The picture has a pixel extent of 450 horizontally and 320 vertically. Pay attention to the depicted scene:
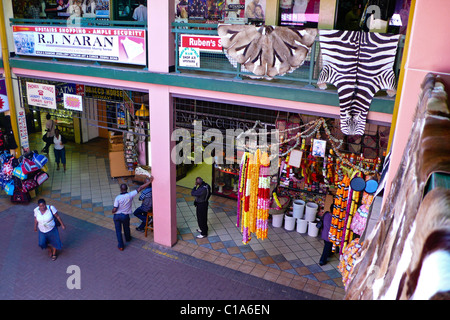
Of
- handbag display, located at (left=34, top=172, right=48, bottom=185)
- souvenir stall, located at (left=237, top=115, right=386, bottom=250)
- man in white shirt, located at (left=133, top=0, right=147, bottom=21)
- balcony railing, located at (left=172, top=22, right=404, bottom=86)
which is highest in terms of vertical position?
man in white shirt, located at (left=133, top=0, right=147, bottom=21)

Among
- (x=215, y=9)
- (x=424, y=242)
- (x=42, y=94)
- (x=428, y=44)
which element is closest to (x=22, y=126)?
(x=42, y=94)

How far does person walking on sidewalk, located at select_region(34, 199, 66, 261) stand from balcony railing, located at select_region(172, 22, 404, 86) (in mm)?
4182

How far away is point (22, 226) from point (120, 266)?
3467 mm

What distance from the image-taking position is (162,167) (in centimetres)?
930

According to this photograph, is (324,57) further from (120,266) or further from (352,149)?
(120,266)

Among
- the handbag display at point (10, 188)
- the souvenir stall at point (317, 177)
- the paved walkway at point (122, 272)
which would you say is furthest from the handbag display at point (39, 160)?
the souvenir stall at point (317, 177)

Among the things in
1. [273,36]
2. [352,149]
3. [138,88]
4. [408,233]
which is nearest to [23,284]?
[138,88]

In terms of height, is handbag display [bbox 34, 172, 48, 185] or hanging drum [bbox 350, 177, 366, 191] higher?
hanging drum [bbox 350, 177, 366, 191]

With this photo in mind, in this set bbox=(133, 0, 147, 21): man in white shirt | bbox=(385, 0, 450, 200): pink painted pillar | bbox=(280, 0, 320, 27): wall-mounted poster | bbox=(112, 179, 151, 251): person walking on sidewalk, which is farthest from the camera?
bbox=(133, 0, 147, 21): man in white shirt

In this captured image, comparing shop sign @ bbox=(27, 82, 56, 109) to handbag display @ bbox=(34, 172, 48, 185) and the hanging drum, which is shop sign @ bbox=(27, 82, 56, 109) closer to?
handbag display @ bbox=(34, 172, 48, 185)

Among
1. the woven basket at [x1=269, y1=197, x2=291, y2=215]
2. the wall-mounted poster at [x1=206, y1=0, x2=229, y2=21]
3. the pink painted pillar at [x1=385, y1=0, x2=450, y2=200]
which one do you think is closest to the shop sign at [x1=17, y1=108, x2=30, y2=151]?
the wall-mounted poster at [x1=206, y1=0, x2=229, y2=21]

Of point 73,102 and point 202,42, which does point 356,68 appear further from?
point 73,102

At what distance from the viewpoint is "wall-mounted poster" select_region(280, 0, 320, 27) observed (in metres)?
8.00
